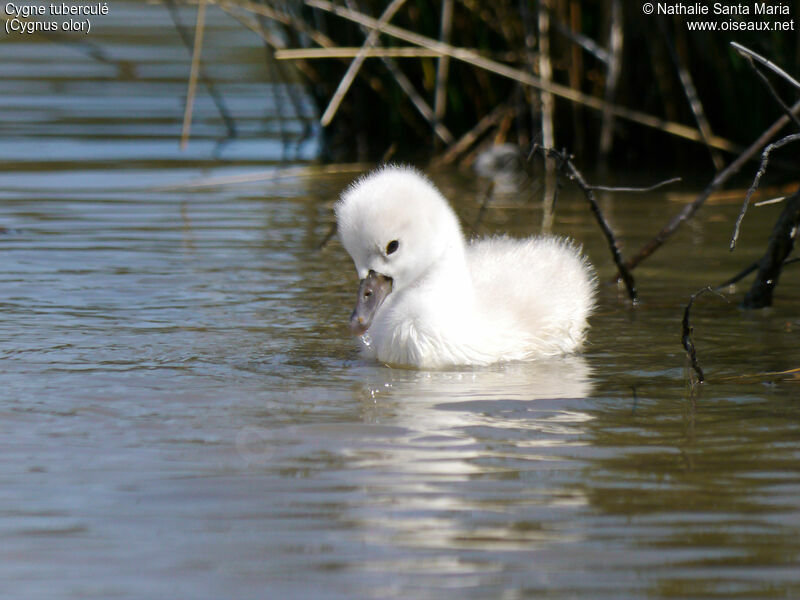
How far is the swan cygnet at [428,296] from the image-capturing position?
5.16m

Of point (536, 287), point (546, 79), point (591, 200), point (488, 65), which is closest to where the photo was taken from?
point (536, 287)

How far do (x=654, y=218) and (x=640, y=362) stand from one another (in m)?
3.73

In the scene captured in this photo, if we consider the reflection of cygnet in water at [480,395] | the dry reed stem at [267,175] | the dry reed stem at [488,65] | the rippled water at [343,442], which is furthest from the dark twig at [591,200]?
the dry reed stem at [267,175]

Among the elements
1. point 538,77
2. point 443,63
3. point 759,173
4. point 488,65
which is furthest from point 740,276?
point 443,63

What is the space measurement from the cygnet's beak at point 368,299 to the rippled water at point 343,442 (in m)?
0.17

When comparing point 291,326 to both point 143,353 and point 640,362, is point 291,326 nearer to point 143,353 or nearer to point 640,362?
point 143,353

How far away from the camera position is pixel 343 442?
13.4ft

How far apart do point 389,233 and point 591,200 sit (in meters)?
1.09

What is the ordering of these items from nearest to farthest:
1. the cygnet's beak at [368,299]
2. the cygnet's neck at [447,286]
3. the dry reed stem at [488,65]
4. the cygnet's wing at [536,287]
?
the cygnet's beak at [368,299] < the cygnet's neck at [447,286] < the cygnet's wing at [536,287] < the dry reed stem at [488,65]

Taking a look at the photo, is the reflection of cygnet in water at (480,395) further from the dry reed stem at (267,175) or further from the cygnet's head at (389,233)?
the dry reed stem at (267,175)

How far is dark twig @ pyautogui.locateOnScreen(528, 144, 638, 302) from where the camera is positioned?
559 centimetres

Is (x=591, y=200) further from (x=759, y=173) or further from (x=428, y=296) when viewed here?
(x=759, y=173)

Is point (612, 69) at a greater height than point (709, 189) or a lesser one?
greater

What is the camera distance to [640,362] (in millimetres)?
5215
